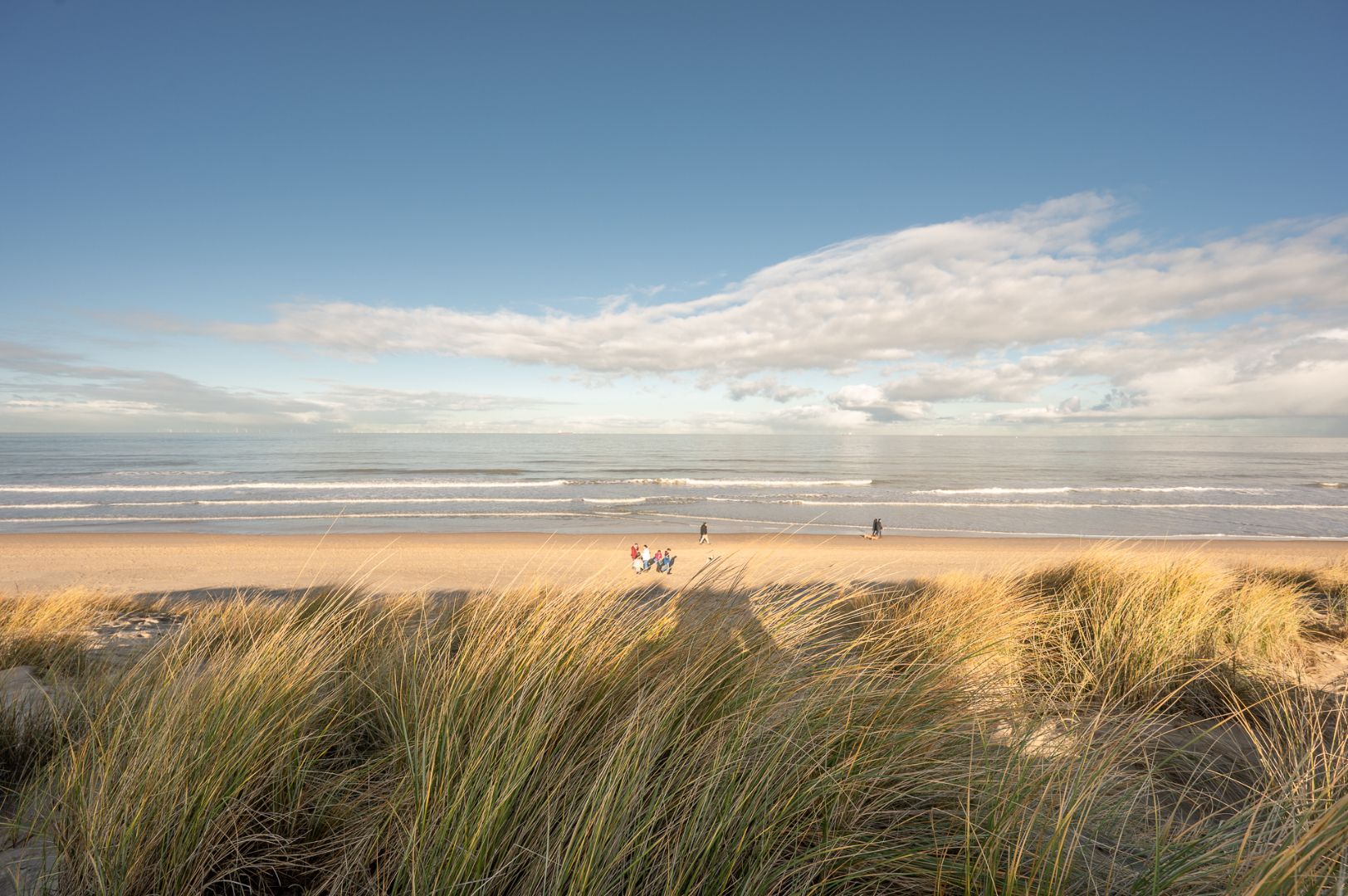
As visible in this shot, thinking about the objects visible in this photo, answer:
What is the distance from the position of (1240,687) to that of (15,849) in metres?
6.93

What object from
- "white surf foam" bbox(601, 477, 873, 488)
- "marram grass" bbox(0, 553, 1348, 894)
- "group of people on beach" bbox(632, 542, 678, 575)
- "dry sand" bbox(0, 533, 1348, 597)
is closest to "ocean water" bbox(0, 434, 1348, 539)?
"white surf foam" bbox(601, 477, 873, 488)

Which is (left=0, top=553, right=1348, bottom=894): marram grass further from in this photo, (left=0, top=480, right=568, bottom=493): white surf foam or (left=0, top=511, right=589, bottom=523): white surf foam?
(left=0, top=480, right=568, bottom=493): white surf foam

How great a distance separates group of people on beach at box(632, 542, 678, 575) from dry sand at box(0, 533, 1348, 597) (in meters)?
0.31

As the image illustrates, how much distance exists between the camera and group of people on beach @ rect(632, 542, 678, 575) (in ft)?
43.2

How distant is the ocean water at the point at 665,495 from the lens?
2244 cm

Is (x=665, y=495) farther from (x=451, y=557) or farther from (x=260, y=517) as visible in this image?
(x=260, y=517)

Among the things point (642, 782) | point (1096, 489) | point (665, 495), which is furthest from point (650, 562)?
point (1096, 489)

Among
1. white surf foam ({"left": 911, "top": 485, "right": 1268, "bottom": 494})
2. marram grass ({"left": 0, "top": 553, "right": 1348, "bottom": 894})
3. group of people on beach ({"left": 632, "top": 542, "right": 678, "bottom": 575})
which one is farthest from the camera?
white surf foam ({"left": 911, "top": 485, "right": 1268, "bottom": 494})

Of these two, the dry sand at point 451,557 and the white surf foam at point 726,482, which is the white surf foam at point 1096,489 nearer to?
the white surf foam at point 726,482

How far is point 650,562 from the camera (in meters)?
13.4

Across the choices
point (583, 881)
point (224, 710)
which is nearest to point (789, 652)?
point (583, 881)

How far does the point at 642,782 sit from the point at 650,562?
11.6m

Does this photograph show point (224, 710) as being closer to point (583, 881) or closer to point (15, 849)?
point (15, 849)

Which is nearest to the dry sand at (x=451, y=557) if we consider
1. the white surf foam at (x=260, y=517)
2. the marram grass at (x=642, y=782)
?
the white surf foam at (x=260, y=517)
